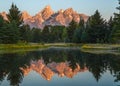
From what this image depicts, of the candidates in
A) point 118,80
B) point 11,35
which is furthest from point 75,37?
point 118,80

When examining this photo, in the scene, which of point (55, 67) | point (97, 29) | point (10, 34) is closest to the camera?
point (55, 67)

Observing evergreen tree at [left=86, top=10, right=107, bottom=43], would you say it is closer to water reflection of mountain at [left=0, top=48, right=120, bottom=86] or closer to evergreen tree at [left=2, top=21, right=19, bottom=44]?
evergreen tree at [left=2, top=21, right=19, bottom=44]

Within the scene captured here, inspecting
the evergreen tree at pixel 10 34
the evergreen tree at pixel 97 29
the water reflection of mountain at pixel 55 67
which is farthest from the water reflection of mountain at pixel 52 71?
the evergreen tree at pixel 97 29

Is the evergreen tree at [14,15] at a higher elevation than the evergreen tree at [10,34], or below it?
higher

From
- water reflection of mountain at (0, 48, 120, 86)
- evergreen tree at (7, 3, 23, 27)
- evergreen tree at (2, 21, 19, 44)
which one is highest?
evergreen tree at (7, 3, 23, 27)

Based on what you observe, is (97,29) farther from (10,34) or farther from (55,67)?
(55,67)

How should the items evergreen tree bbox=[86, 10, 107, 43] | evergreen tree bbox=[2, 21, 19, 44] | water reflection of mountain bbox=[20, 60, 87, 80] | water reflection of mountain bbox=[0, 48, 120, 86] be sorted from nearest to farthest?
1. water reflection of mountain bbox=[0, 48, 120, 86]
2. water reflection of mountain bbox=[20, 60, 87, 80]
3. evergreen tree bbox=[2, 21, 19, 44]
4. evergreen tree bbox=[86, 10, 107, 43]

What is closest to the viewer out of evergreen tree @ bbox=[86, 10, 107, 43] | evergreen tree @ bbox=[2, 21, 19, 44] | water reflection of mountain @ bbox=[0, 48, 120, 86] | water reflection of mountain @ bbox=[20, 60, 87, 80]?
water reflection of mountain @ bbox=[0, 48, 120, 86]

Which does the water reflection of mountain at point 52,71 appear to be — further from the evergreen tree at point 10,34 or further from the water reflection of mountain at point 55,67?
the evergreen tree at point 10,34

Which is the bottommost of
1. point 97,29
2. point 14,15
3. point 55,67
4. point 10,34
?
point 55,67

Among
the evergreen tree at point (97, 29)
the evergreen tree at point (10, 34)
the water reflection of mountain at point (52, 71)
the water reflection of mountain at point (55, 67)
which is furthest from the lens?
the evergreen tree at point (97, 29)

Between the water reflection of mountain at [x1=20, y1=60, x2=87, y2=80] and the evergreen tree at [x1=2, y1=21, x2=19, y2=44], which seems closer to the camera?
the water reflection of mountain at [x1=20, y1=60, x2=87, y2=80]

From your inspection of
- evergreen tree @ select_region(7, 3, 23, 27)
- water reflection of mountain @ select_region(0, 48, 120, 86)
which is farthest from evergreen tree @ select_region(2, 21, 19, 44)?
water reflection of mountain @ select_region(0, 48, 120, 86)

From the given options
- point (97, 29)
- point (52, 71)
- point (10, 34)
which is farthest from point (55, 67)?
point (97, 29)
